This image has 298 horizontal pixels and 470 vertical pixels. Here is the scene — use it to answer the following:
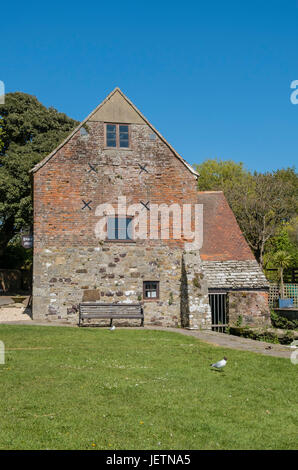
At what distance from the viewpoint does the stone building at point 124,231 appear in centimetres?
1978

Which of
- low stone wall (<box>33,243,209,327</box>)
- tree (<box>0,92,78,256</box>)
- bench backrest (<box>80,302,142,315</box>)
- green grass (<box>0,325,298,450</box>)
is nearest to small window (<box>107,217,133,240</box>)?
low stone wall (<box>33,243,209,327</box>)

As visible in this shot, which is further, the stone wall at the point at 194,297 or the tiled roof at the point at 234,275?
the tiled roof at the point at 234,275

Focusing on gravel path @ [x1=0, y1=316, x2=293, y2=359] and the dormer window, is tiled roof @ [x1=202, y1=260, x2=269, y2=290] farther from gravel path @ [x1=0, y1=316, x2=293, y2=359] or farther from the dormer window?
the dormer window

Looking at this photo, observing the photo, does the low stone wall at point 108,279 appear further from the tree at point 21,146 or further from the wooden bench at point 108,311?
the tree at point 21,146

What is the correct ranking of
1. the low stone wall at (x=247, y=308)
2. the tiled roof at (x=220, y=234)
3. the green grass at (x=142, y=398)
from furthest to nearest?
the tiled roof at (x=220, y=234), the low stone wall at (x=247, y=308), the green grass at (x=142, y=398)

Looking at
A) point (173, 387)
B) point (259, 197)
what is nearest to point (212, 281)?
point (173, 387)

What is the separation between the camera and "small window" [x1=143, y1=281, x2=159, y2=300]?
20.4 m

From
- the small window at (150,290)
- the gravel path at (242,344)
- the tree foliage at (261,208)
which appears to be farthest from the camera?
the tree foliage at (261,208)

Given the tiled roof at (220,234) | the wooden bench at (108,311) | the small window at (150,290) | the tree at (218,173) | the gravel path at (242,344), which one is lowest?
the gravel path at (242,344)

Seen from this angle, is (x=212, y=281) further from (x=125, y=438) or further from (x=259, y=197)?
(x=259, y=197)

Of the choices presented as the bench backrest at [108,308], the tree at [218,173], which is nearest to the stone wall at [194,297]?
the bench backrest at [108,308]

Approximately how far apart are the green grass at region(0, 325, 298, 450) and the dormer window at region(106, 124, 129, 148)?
10222 millimetres

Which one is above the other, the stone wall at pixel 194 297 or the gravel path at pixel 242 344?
the stone wall at pixel 194 297

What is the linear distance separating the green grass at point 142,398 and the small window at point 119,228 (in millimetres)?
7210
